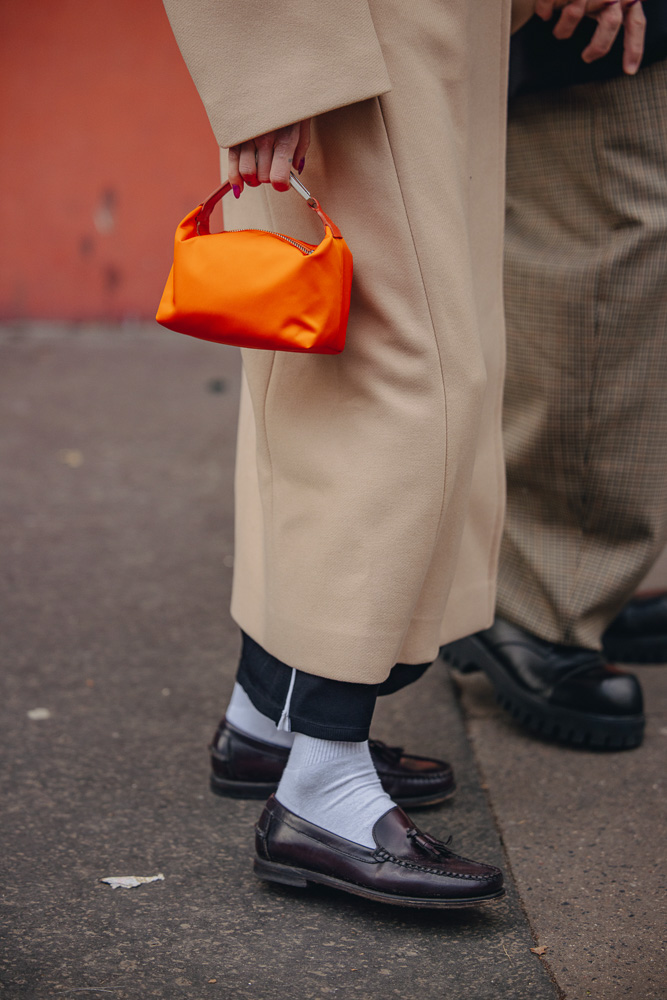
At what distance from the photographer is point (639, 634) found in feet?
6.60

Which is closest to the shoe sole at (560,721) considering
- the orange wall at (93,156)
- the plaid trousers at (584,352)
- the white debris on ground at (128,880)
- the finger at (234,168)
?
the plaid trousers at (584,352)

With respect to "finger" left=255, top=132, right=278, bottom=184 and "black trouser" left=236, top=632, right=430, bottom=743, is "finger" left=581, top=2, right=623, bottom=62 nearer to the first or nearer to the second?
"finger" left=255, top=132, right=278, bottom=184

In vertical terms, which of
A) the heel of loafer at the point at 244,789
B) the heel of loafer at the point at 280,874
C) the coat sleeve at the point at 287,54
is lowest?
the heel of loafer at the point at 244,789

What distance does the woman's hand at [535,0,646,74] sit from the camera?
1.44 m

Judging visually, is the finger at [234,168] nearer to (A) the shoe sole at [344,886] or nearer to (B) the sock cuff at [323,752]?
(B) the sock cuff at [323,752]

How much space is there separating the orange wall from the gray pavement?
3.19m

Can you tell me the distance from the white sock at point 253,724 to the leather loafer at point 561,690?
1.44 ft

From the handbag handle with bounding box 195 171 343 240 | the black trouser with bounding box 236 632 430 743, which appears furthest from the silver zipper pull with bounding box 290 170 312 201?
the black trouser with bounding box 236 632 430 743

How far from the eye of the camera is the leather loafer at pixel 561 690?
65.4 inches

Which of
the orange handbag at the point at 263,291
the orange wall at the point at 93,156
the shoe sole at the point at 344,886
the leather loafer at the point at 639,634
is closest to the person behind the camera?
the orange handbag at the point at 263,291

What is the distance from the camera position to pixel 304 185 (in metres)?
1.20

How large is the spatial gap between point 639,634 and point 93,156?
448 cm

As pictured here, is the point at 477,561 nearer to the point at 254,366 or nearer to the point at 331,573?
the point at 331,573

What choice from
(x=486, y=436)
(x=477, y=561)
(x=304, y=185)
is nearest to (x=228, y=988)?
(x=477, y=561)
